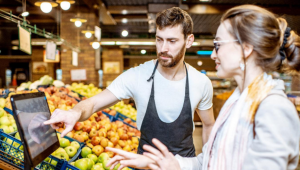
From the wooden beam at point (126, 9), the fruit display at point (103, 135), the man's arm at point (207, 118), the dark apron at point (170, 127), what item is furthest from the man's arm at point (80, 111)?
the wooden beam at point (126, 9)

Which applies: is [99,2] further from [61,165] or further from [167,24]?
[61,165]

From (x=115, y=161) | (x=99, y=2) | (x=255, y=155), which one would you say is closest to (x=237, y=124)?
(x=255, y=155)

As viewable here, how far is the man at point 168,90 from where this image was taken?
6.12 feet

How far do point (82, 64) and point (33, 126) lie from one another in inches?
254

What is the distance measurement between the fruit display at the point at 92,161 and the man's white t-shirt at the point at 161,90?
1.53ft

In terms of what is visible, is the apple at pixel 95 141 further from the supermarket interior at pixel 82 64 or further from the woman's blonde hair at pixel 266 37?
the woman's blonde hair at pixel 266 37

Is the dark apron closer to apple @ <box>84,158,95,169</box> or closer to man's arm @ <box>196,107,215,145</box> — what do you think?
man's arm @ <box>196,107,215,145</box>

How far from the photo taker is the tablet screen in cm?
104

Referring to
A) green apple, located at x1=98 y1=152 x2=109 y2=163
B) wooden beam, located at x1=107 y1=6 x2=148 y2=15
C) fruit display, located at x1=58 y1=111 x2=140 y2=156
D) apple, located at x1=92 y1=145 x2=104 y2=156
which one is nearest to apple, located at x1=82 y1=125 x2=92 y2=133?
fruit display, located at x1=58 y1=111 x2=140 y2=156

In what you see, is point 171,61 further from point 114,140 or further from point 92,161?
point 114,140

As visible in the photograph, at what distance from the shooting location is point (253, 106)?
1.00 meters

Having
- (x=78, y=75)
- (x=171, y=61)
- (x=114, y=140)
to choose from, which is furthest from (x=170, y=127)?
(x=78, y=75)

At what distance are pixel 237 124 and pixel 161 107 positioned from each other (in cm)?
91

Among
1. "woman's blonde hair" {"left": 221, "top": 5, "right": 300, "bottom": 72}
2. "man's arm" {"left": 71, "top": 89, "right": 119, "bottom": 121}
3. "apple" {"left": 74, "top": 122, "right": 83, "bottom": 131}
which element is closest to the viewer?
"woman's blonde hair" {"left": 221, "top": 5, "right": 300, "bottom": 72}
